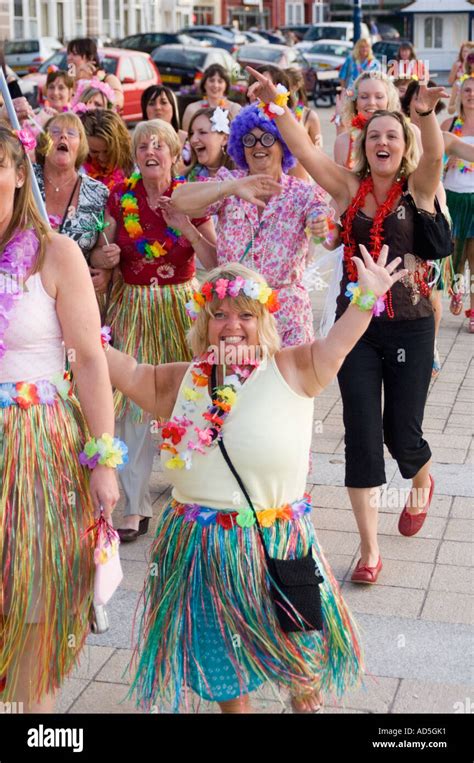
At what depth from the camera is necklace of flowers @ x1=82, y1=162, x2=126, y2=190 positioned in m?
6.11

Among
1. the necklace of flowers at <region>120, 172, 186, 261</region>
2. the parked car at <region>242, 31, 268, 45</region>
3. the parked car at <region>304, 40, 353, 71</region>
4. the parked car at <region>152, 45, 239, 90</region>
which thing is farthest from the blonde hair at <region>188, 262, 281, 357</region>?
the parked car at <region>242, 31, 268, 45</region>

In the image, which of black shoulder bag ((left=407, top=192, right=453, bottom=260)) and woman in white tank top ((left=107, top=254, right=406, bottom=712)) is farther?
black shoulder bag ((left=407, top=192, right=453, bottom=260))

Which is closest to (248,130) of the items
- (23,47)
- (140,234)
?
(140,234)

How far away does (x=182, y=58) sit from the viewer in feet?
87.8

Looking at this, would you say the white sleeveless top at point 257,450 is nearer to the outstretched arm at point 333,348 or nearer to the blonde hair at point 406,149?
the outstretched arm at point 333,348

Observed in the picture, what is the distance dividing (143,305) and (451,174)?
418 cm

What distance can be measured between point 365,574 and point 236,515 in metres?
1.47

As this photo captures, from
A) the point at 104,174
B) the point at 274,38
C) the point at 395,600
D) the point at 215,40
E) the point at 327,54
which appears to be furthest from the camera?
the point at 274,38

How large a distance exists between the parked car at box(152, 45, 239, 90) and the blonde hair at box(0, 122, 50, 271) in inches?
Answer: 937

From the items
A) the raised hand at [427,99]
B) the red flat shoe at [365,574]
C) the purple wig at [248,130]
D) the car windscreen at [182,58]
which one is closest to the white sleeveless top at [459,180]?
the purple wig at [248,130]

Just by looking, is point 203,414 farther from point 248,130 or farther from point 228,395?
point 248,130

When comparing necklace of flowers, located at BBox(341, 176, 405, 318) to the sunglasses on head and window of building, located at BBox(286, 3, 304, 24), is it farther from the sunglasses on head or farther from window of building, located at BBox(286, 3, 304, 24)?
window of building, located at BBox(286, 3, 304, 24)
